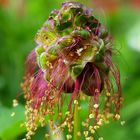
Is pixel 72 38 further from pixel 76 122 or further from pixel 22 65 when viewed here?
pixel 22 65

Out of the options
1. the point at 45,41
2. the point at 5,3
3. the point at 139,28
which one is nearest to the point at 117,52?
the point at 45,41

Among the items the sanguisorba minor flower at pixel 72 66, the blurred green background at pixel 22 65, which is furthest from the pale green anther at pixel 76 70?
the blurred green background at pixel 22 65

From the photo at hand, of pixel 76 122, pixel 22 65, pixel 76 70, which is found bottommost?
pixel 76 122

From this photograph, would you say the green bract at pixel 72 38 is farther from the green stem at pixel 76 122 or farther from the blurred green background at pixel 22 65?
the blurred green background at pixel 22 65

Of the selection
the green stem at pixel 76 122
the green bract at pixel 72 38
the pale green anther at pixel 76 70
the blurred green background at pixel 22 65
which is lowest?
the green stem at pixel 76 122

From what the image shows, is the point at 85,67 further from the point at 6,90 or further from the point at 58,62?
the point at 6,90

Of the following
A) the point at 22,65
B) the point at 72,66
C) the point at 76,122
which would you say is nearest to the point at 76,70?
the point at 72,66

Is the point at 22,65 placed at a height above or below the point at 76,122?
above

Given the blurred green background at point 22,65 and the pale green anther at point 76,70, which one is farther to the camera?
the blurred green background at point 22,65
